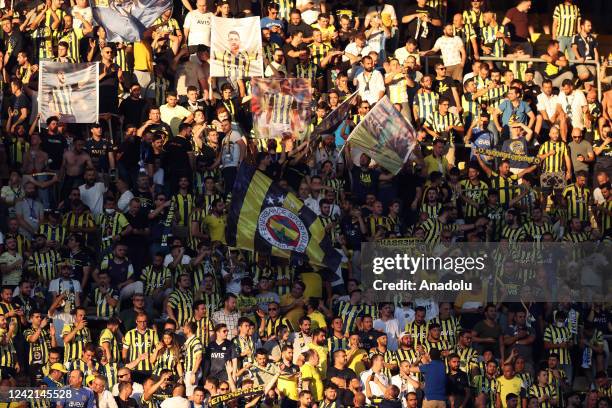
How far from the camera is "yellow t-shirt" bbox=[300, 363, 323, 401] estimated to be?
83.4ft

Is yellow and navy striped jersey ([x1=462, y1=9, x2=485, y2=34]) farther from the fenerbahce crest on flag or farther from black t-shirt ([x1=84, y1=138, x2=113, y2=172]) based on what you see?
black t-shirt ([x1=84, y1=138, x2=113, y2=172])

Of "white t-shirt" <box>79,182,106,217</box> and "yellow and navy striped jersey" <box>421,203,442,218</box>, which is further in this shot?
"yellow and navy striped jersey" <box>421,203,442,218</box>

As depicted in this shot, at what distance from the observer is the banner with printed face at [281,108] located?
2980 centimetres

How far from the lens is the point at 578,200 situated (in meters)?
30.1

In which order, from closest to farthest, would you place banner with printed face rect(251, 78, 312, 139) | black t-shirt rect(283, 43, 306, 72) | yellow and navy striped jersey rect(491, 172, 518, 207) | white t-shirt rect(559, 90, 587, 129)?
yellow and navy striped jersey rect(491, 172, 518, 207), banner with printed face rect(251, 78, 312, 139), black t-shirt rect(283, 43, 306, 72), white t-shirt rect(559, 90, 587, 129)

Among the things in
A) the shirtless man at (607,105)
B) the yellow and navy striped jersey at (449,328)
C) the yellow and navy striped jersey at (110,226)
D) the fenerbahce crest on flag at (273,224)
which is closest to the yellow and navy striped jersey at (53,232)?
the yellow and navy striped jersey at (110,226)

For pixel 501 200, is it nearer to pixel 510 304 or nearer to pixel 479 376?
pixel 510 304

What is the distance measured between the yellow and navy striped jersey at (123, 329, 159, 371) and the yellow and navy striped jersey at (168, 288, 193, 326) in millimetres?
641

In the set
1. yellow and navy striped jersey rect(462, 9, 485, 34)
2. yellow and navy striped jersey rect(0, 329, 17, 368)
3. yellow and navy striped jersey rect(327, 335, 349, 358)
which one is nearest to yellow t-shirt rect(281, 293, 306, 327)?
yellow and navy striped jersey rect(327, 335, 349, 358)

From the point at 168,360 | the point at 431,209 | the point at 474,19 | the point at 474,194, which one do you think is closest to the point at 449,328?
the point at 431,209

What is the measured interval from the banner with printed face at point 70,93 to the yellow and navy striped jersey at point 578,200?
7.28 metres

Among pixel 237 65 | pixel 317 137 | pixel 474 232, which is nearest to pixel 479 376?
pixel 474 232

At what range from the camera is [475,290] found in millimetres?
27984

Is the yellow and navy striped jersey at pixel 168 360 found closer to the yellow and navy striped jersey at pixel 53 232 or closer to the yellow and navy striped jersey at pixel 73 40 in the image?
the yellow and navy striped jersey at pixel 53 232
